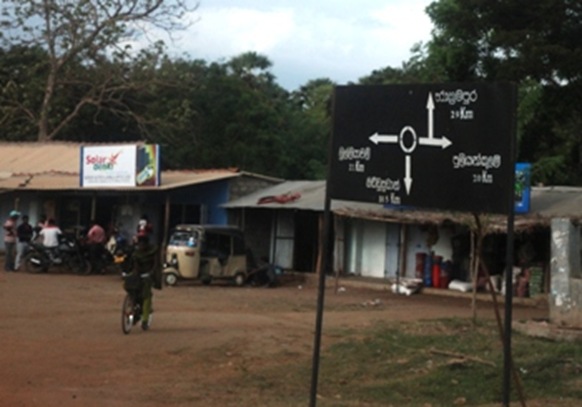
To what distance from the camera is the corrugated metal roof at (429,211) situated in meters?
21.6

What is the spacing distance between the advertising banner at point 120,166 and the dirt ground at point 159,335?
12.2 ft

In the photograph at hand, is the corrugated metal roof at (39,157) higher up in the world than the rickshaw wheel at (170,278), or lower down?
higher up

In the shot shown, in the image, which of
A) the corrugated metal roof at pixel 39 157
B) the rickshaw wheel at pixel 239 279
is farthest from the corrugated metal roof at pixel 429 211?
the corrugated metal roof at pixel 39 157

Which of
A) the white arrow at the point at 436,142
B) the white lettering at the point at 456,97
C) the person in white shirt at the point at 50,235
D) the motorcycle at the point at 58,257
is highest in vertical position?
the white lettering at the point at 456,97

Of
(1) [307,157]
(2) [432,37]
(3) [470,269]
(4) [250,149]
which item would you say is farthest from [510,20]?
(1) [307,157]

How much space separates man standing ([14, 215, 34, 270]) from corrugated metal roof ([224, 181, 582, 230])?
20.5 feet

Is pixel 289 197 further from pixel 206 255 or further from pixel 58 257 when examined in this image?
pixel 58 257

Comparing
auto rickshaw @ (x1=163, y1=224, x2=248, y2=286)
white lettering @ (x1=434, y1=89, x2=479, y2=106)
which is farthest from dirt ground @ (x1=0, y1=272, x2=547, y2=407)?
white lettering @ (x1=434, y1=89, x2=479, y2=106)

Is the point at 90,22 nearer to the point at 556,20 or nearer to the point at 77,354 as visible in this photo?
the point at 556,20

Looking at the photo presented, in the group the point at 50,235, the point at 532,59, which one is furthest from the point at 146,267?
the point at 532,59

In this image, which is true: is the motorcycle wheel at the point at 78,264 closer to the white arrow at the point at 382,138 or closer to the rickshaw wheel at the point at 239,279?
the rickshaw wheel at the point at 239,279

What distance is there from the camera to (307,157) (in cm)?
4556

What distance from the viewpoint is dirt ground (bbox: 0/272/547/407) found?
10.3 meters

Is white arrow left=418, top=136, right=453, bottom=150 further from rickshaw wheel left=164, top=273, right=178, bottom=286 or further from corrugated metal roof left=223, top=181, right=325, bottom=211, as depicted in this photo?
corrugated metal roof left=223, top=181, right=325, bottom=211
